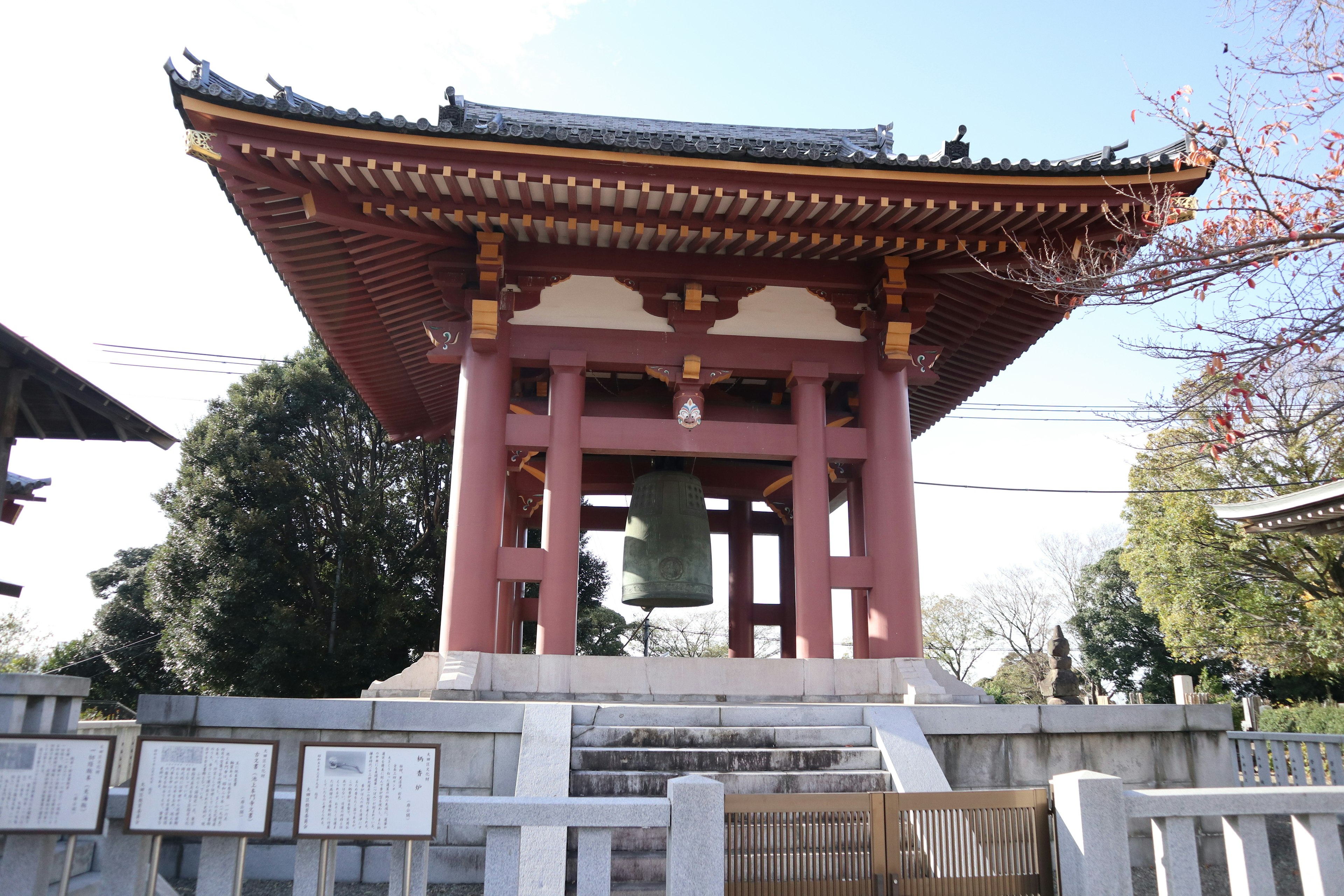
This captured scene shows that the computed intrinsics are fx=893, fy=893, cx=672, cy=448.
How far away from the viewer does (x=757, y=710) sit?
21.8 ft

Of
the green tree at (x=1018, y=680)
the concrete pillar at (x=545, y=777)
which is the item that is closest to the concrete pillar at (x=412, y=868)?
the concrete pillar at (x=545, y=777)

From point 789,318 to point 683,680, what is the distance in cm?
397

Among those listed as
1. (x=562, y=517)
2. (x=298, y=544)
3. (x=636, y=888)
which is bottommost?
(x=636, y=888)

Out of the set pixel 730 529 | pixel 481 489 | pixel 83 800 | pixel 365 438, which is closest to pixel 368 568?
pixel 365 438

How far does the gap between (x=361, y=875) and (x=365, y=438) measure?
17256mm

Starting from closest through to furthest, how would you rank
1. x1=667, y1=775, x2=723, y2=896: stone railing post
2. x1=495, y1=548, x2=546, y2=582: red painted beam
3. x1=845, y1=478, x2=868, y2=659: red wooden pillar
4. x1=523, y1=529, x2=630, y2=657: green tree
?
x1=667, y1=775, x2=723, y2=896: stone railing post < x1=495, y1=548, x2=546, y2=582: red painted beam < x1=845, y1=478, x2=868, y2=659: red wooden pillar < x1=523, y1=529, x2=630, y2=657: green tree

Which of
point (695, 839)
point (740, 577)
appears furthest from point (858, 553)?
point (695, 839)

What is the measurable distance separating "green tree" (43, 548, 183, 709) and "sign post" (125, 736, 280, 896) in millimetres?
18299

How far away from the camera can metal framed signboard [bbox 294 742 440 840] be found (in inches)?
140

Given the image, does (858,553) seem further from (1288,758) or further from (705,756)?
(1288,758)

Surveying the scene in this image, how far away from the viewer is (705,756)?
19.9 feet

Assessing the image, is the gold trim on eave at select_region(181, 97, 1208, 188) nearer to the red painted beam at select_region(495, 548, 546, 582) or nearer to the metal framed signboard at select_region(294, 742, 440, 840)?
the red painted beam at select_region(495, 548, 546, 582)

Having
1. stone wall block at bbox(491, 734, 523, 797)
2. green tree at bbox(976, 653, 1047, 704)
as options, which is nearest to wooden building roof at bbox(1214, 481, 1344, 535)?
stone wall block at bbox(491, 734, 523, 797)

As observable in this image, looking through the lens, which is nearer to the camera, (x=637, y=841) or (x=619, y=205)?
(x=637, y=841)
